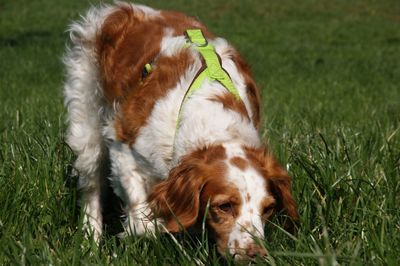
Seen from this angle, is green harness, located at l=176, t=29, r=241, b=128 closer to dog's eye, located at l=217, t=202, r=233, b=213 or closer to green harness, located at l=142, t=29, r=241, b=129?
green harness, located at l=142, t=29, r=241, b=129

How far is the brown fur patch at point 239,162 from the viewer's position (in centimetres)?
337

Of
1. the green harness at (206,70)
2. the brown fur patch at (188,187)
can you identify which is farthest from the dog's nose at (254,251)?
the green harness at (206,70)

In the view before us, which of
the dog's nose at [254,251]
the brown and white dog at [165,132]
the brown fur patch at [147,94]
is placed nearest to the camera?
the dog's nose at [254,251]

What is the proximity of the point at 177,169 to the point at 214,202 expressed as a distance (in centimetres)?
30

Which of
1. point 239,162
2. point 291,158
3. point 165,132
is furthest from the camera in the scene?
point 291,158

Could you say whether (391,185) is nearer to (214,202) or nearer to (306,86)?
(214,202)

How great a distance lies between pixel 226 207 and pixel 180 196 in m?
0.26

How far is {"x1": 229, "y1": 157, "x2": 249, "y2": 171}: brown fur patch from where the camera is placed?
11.1ft

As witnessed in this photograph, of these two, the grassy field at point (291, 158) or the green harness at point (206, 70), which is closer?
the grassy field at point (291, 158)

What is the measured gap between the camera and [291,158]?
4.50m

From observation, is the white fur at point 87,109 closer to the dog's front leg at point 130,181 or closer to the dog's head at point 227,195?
the dog's front leg at point 130,181

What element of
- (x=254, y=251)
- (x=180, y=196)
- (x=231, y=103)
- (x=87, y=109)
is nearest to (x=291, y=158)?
(x=231, y=103)

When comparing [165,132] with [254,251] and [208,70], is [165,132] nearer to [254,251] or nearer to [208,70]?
A: [208,70]

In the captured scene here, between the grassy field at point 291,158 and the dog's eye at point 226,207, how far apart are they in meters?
0.17
